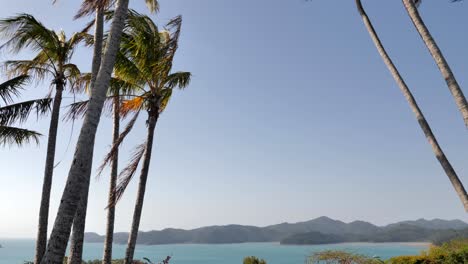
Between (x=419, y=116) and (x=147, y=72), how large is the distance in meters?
7.29

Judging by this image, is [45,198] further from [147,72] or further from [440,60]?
[440,60]

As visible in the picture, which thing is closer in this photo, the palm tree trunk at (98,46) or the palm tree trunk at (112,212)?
the palm tree trunk at (98,46)

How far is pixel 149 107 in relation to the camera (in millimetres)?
10758

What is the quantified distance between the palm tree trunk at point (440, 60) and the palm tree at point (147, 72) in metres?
6.29

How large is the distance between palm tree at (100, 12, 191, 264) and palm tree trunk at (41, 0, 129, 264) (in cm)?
377

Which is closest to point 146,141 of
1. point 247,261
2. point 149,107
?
point 149,107

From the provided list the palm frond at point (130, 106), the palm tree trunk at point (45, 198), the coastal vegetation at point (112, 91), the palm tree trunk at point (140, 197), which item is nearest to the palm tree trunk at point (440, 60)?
the coastal vegetation at point (112, 91)

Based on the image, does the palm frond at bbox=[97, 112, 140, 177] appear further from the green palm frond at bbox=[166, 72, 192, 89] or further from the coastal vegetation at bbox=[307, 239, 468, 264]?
the coastal vegetation at bbox=[307, 239, 468, 264]

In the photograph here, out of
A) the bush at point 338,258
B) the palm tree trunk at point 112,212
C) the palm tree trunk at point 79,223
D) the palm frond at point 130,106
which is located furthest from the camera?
the bush at point 338,258

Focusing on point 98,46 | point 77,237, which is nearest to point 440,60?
point 98,46

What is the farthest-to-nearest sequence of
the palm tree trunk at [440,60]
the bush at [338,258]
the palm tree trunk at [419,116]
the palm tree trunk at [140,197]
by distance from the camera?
the bush at [338,258] → the palm tree trunk at [140,197] → the palm tree trunk at [419,116] → the palm tree trunk at [440,60]

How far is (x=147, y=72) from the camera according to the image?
10.9 meters

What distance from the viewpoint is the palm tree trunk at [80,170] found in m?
5.01

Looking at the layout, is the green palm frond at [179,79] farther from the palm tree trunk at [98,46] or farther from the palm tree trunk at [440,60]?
the palm tree trunk at [440,60]
